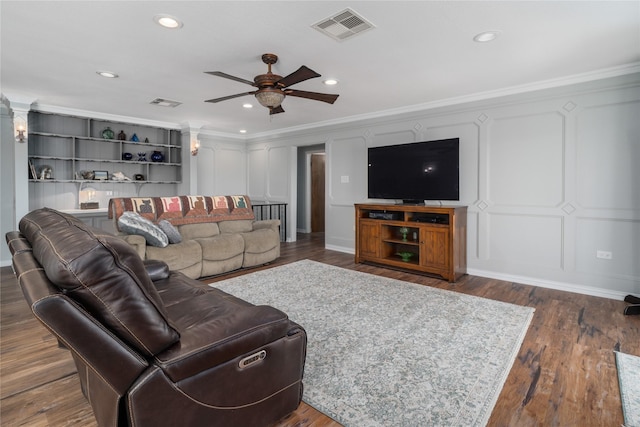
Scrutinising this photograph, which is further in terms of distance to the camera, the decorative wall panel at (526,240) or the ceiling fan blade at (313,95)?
the decorative wall panel at (526,240)

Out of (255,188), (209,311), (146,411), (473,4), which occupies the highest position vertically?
(473,4)

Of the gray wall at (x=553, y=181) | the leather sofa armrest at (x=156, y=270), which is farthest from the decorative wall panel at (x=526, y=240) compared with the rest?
the leather sofa armrest at (x=156, y=270)

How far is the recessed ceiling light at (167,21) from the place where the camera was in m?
2.39

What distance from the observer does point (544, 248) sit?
3943 millimetres

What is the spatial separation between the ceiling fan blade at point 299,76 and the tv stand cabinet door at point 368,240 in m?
2.59

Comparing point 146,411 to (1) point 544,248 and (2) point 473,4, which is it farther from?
(1) point 544,248

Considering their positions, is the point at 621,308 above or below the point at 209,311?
below

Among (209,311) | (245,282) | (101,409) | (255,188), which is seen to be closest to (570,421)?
(209,311)

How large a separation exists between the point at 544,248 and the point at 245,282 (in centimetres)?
357

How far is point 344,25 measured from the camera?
2506 mm

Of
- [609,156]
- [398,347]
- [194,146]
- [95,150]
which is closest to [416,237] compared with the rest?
[609,156]

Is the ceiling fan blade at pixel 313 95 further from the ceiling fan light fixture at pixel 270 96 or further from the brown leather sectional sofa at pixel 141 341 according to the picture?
the brown leather sectional sofa at pixel 141 341

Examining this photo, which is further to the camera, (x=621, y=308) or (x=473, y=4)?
(x=621, y=308)

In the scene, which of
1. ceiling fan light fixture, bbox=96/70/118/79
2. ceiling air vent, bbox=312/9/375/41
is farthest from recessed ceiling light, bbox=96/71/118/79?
ceiling air vent, bbox=312/9/375/41
